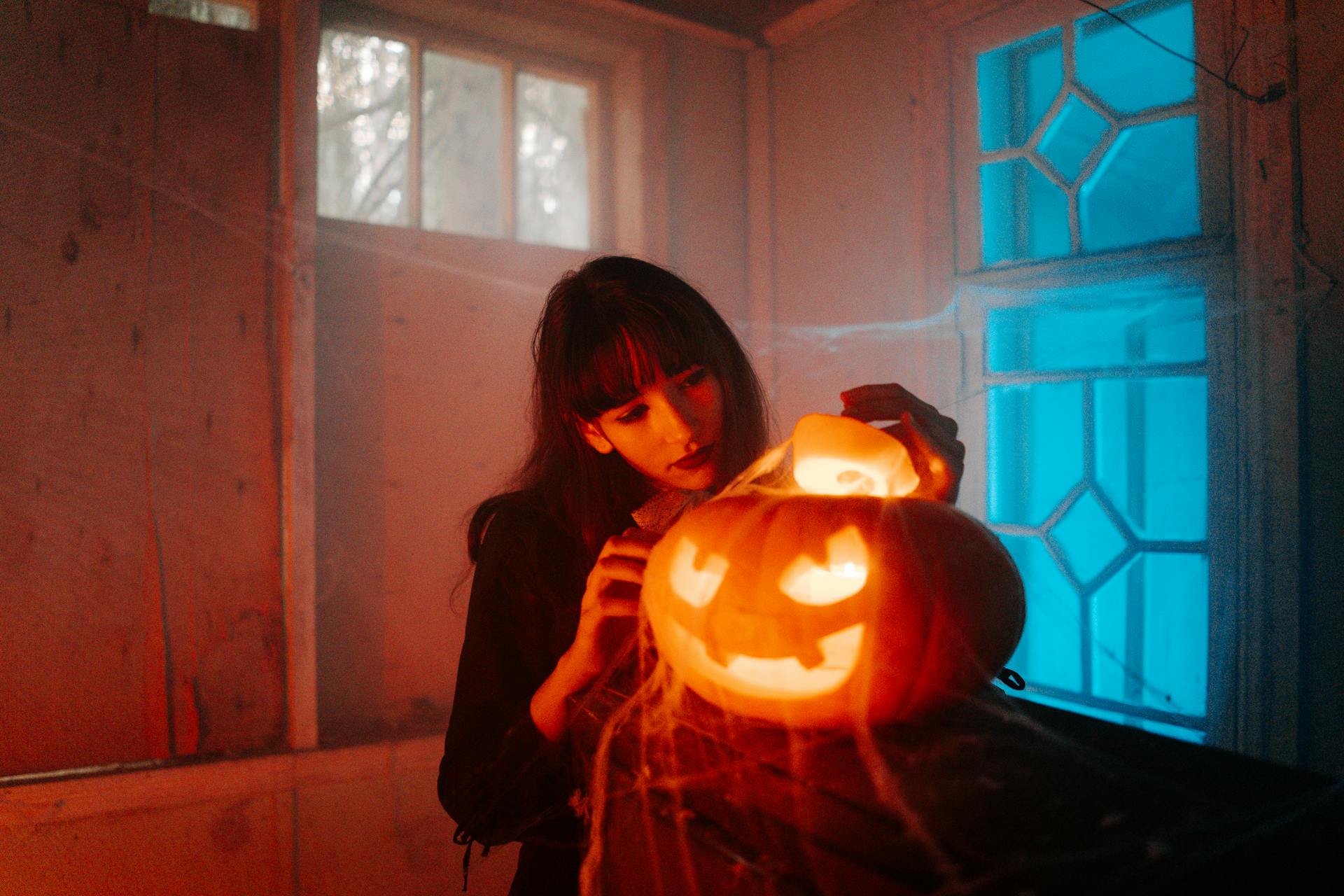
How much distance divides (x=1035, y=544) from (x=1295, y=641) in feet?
2.01

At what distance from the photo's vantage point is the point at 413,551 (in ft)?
8.02

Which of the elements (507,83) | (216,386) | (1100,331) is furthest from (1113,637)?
(507,83)

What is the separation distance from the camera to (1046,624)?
2014mm

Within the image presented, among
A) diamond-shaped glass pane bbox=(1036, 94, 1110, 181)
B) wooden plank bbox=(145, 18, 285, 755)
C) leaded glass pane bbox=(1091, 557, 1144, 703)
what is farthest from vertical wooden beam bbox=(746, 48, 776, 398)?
wooden plank bbox=(145, 18, 285, 755)

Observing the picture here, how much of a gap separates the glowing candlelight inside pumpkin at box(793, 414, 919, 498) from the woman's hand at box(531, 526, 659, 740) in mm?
220

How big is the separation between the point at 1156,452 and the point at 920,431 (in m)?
1.22

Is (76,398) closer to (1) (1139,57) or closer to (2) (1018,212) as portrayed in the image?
(2) (1018,212)

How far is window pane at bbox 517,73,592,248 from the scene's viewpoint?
2.75m

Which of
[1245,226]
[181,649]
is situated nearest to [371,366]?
[181,649]

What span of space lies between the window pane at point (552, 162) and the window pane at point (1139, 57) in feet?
5.33

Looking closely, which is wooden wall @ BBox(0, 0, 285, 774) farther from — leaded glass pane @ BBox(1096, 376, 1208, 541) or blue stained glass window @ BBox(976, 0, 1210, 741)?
leaded glass pane @ BBox(1096, 376, 1208, 541)

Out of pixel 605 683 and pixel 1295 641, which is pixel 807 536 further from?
pixel 1295 641

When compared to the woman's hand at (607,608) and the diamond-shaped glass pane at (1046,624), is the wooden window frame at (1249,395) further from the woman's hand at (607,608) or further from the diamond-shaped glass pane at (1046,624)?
the woman's hand at (607,608)

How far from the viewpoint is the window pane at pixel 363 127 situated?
240 cm
